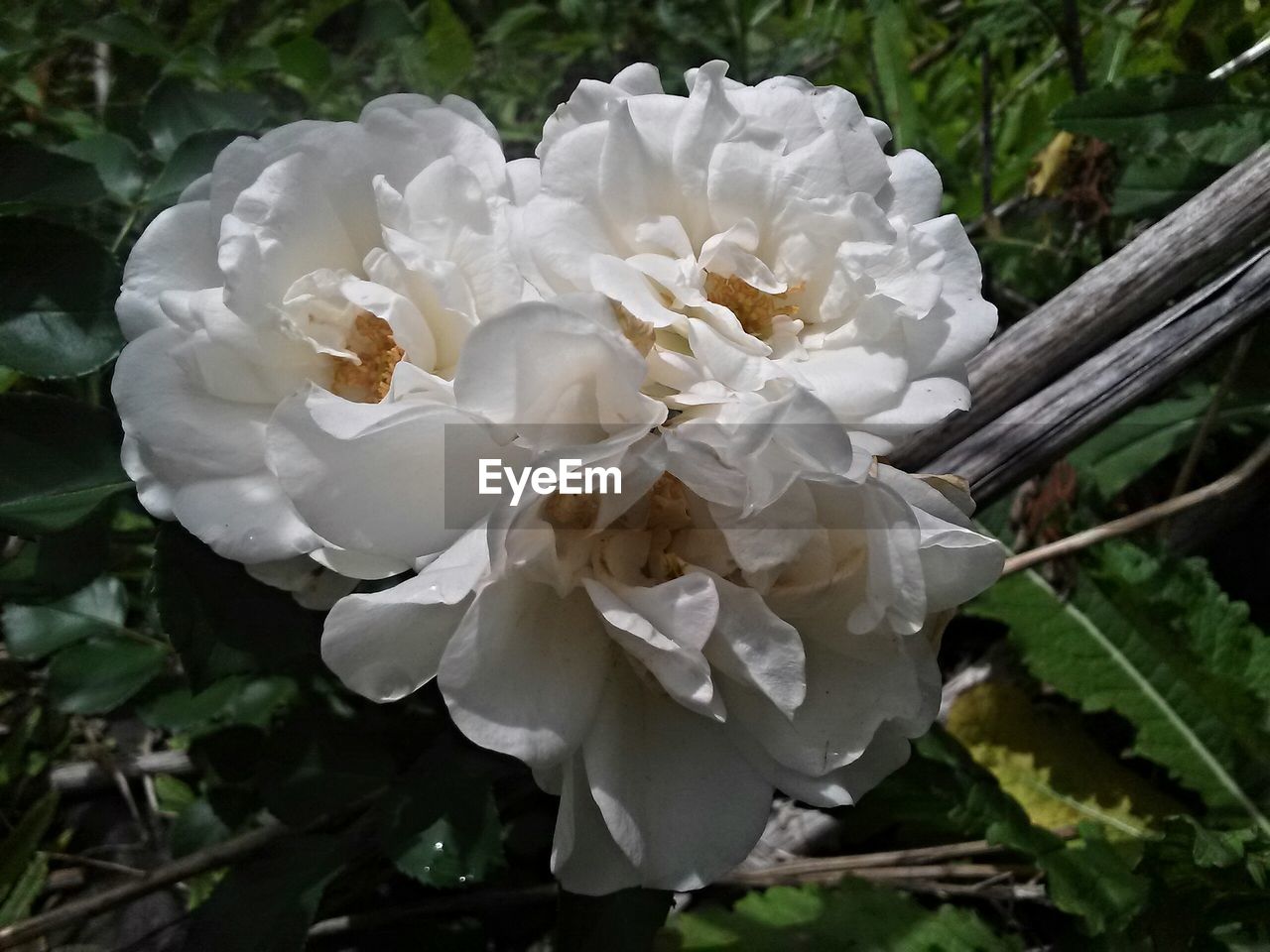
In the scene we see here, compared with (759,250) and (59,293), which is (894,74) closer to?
(759,250)

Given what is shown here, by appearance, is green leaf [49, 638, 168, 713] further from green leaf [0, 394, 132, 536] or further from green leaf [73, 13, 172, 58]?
green leaf [73, 13, 172, 58]

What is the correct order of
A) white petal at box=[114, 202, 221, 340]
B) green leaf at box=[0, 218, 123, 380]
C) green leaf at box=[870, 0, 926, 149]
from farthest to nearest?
1. green leaf at box=[870, 0, 926, 149]
2. green leaf at box=[0, 218, 123, 380]
3. white petal at box=[114, 202, 221, 340]

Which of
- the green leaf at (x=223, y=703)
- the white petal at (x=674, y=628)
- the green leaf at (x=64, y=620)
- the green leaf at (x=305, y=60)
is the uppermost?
the green leaf at (x=305, y=60)

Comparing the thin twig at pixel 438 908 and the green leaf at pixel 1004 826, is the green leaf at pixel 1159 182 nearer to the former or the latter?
the green leaf at pixel 1004 826

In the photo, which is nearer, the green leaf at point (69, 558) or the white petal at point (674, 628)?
the white petal at point (674, 628)

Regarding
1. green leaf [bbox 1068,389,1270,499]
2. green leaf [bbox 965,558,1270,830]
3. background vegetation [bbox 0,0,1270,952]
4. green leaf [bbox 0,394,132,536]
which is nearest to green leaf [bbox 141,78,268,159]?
background vegetation [bbox 0,0,1270,952]

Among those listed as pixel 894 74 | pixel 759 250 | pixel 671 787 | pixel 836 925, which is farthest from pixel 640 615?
pixel 894 74

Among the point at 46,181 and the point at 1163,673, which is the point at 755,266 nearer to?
the point at 46,181

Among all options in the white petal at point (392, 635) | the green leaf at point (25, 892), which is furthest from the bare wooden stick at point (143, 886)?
the white petal at point (392, 635)
